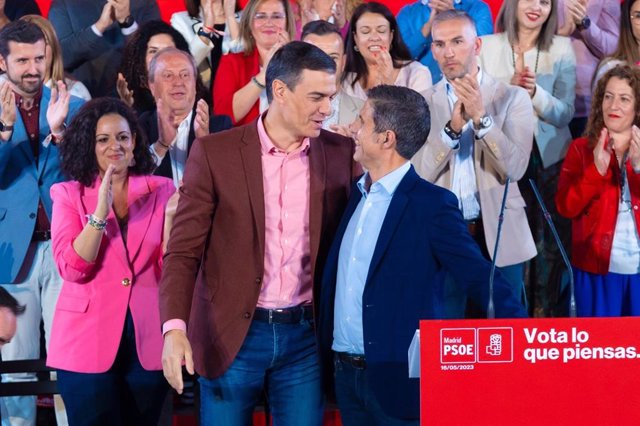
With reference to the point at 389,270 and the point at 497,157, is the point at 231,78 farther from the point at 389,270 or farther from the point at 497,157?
the point at 389,270

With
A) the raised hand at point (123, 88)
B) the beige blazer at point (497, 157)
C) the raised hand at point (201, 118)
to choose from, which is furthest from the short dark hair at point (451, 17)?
the raised hand at point (123, 88)

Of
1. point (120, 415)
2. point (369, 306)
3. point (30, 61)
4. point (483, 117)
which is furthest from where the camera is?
point (30, 61)

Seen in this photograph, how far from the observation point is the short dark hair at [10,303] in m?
4.26

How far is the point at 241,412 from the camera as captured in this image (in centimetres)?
310

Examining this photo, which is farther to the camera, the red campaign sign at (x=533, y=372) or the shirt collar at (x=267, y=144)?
the shirt collar at (x=267, y=144)

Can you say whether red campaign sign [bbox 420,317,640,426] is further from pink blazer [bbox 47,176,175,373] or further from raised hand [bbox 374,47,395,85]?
raised hand [bbox 374,47,395,85]

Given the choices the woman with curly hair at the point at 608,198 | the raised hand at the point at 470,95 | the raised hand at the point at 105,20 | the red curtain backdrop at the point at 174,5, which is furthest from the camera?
the red curtain backdrop at the point at 174,5

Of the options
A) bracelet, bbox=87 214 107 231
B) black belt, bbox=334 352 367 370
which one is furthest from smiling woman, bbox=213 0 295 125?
black belt, bbox=334 352 367 370

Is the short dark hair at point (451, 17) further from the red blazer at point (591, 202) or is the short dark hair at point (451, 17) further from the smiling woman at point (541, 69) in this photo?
the red blazer at point (591, 202)

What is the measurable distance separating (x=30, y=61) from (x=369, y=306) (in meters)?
2.20

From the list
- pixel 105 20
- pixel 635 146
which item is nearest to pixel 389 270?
→ pixel 635 146

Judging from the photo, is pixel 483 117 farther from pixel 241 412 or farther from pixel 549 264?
pixel 241 412

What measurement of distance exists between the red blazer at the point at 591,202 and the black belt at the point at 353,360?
5.60 feet

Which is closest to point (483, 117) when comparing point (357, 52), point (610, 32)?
point (357, 52)
